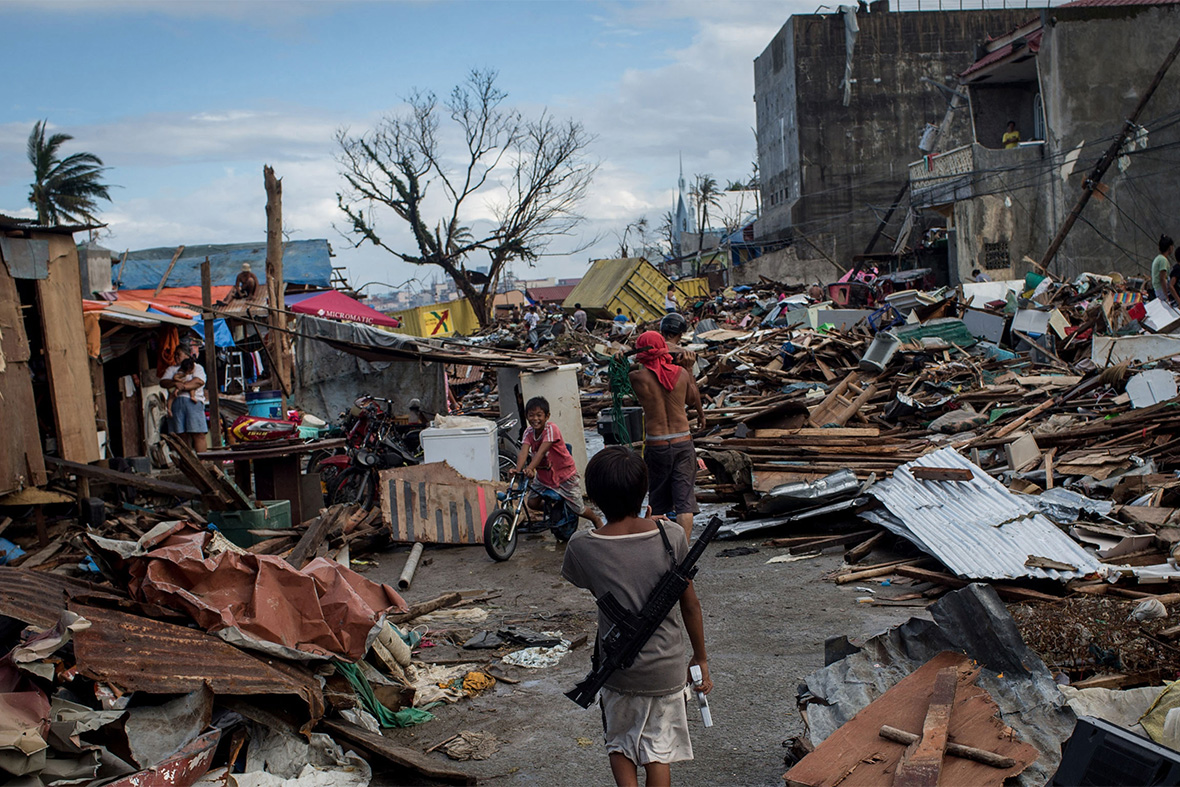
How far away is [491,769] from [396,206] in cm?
4119

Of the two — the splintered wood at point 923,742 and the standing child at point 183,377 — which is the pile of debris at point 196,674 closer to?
the splintered wood at point 923,742

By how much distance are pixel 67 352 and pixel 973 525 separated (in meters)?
9.44

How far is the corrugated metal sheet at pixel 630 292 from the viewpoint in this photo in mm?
35062

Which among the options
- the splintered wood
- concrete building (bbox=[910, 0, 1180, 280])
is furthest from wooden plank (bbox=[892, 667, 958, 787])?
concrete building (bbox=[910, 0, 1180, 280])

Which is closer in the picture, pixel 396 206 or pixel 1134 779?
pixel 1134 779

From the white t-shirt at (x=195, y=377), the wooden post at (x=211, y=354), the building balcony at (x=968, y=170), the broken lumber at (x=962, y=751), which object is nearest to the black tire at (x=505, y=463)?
the wooden post at (x=211, y=354)

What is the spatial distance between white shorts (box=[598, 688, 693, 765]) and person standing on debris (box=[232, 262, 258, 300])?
1357cm

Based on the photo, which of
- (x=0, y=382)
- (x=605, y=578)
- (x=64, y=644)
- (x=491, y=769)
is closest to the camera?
(x=605, y=578)

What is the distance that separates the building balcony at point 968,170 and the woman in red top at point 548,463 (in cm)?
2312

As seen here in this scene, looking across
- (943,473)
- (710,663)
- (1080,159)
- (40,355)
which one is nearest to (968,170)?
(1080,159)

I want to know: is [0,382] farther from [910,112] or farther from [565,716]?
[910,112]

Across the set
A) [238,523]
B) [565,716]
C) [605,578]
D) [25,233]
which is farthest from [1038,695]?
[25,233]

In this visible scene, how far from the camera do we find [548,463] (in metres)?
9.36

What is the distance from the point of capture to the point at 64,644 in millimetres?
4281
